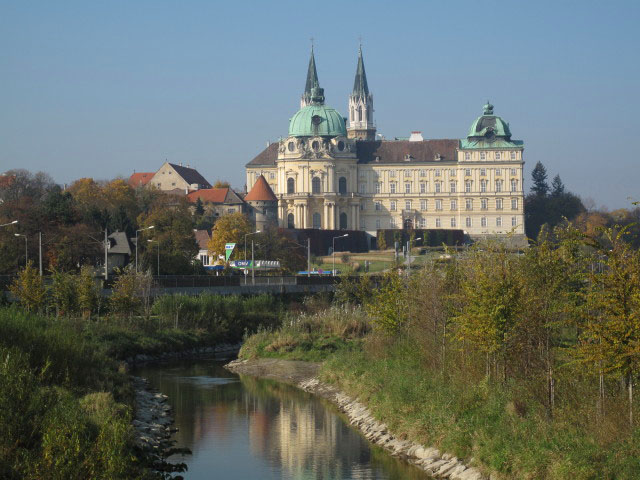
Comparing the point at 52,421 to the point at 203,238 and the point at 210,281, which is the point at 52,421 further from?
the point at 203,238

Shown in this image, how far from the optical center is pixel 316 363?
2031 inches

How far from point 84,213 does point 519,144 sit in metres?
90.1

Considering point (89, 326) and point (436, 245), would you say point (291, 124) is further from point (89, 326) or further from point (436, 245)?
point (89, 326)

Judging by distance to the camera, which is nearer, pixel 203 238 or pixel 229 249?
pixel 229 249

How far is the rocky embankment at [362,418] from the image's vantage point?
90.3 feet

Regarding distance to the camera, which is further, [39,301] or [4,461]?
[39,301]

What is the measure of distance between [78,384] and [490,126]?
14422 centimetres

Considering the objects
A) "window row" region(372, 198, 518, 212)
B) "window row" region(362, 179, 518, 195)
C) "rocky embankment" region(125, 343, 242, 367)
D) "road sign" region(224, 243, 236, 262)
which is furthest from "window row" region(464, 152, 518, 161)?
"rocky embankment" region(125, 343, 242, 367)

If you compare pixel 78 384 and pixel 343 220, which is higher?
pixel 343 220

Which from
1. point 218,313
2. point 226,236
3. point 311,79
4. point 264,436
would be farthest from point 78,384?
point 311,79

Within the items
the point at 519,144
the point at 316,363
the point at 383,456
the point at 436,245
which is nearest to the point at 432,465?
the point at 383,456

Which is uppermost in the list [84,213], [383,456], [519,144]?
[519,144]

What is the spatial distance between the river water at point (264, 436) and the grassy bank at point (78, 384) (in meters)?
2.54

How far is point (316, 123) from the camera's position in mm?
173875
